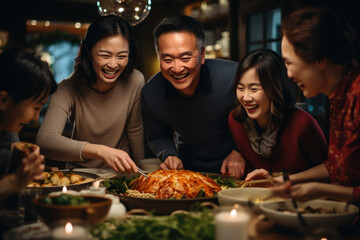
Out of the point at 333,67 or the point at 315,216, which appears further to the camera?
the point at 333,67

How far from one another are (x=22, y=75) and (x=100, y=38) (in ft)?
3.40

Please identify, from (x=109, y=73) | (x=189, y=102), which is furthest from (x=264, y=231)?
(x=109, y=73)

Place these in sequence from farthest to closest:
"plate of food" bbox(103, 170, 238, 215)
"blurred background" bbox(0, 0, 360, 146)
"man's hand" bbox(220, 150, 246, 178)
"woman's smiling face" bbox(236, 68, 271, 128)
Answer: "blurred background" bbox(0, 0, 360, 146) → "man's hand" bbox(220, 150, 246, 178) → "woman's smiling face" bbox(236, 68, 271, 128) → "plate of food" bbox(103, 170, 238, 215)

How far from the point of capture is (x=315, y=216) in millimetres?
1298

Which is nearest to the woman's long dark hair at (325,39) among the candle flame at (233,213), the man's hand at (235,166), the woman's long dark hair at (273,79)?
the woman's long dark hair at (273,79)

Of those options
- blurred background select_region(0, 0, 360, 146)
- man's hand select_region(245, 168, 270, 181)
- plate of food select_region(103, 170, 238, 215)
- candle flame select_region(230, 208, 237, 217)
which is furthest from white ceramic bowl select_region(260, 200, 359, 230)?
blurred background select_region(0, 0, 360, 146)

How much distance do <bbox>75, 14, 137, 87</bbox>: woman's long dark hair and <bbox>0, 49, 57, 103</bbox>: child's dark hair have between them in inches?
37.6

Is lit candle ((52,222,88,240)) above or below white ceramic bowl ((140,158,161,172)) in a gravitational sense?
above

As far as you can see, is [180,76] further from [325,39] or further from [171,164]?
[325,39]


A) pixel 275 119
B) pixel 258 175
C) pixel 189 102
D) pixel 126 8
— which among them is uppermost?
pixel 126 8

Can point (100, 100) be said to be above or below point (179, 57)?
below

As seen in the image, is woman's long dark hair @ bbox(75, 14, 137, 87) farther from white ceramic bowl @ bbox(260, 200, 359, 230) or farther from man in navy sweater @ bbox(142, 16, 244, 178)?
white ceramic bowl @ bbox(260, 200, 359, 230)

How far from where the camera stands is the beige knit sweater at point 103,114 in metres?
2.73

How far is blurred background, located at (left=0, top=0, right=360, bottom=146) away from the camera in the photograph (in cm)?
570
